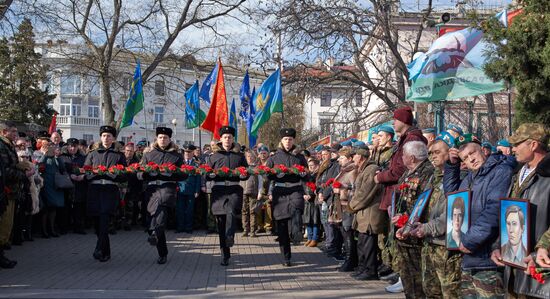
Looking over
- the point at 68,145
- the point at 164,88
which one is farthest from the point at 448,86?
the point at 164,88

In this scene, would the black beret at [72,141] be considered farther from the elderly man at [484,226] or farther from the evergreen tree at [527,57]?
the elderly man at [484,226]

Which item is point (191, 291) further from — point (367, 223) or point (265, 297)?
point (367, 223)

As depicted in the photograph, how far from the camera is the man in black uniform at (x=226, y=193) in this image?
35.6 feet

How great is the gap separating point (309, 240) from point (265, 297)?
638cm

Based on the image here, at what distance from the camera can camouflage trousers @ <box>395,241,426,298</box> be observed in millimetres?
6630

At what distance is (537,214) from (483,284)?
958mm

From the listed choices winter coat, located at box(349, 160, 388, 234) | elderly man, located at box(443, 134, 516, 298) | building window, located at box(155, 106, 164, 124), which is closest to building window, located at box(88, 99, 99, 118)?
building window, located at box(155, 106, 164, 124)

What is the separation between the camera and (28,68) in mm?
40156

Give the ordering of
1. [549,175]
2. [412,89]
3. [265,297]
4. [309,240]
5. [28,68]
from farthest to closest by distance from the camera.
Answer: [28,68] → [309,240] → [412,89] → [265,297] → [549,175]

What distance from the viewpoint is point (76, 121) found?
76312 mm

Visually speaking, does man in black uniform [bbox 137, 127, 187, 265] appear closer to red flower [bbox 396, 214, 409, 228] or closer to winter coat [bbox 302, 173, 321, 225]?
winter coat [bbox 302, 173, 321, 225]

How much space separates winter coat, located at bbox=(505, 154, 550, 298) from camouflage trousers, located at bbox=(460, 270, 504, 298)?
484mm

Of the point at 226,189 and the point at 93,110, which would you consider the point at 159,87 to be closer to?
the point at 226,189

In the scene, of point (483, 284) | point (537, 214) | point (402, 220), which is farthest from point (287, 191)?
point (537, 214)
